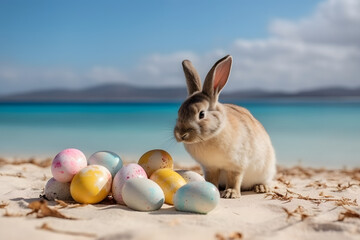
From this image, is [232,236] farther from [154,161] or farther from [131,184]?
[154,161]

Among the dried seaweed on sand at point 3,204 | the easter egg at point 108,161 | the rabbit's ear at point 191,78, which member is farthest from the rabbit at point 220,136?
the dried seaweed on sand at point 3,204

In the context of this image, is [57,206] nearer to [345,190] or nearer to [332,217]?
[332,217]

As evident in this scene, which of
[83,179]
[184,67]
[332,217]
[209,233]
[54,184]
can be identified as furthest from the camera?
[184,67]

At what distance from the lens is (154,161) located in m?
4.57

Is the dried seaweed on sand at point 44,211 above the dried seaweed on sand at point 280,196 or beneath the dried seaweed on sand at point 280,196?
above

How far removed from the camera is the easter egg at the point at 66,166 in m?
4.20

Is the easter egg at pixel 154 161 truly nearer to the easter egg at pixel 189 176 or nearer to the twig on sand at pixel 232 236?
the easter egg at pixel 189 176

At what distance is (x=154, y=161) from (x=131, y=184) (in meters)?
0.77

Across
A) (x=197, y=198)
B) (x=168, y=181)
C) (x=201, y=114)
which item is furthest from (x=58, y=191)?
(x=201, y=114)

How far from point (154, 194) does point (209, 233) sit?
2.79 feet

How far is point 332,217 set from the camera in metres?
3.73

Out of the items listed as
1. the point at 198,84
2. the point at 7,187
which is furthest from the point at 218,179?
the point at 7,187

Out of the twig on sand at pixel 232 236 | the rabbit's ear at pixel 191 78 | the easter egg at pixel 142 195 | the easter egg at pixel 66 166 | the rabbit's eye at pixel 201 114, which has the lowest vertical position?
the twig on sand at pixel 232 236

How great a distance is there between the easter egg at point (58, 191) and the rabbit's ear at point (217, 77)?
181 centimetres
